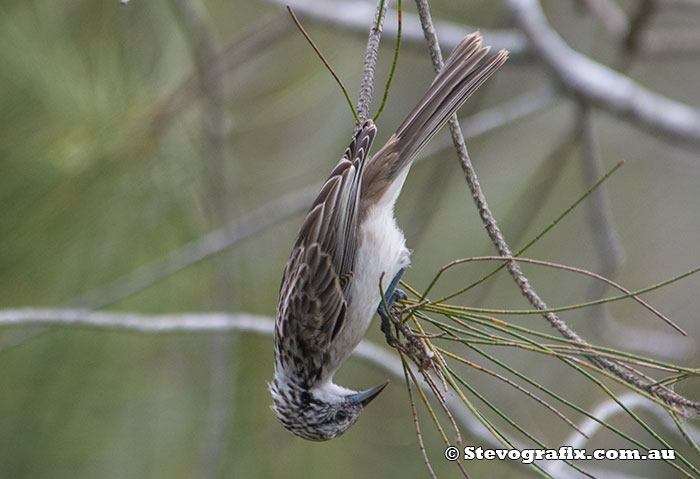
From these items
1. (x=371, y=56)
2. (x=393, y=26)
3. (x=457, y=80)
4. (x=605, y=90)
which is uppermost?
(x=605, y=90)

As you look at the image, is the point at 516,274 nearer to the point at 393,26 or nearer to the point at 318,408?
the point at 318,408

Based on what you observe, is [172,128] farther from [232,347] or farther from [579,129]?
[579,129]

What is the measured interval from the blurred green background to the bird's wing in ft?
1.82

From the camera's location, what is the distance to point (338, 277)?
261cm

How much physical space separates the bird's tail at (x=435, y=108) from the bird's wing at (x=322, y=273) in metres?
0.26

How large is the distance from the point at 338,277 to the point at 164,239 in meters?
1.23

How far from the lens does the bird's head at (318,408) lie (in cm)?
256

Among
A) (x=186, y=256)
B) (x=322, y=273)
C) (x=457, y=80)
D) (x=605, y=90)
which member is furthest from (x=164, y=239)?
(x=605, y=90)

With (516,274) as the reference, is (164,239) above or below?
below

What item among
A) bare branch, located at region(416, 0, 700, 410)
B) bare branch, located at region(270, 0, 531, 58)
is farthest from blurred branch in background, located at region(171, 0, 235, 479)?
bare branch, located at region(416, 0, 700, 410)

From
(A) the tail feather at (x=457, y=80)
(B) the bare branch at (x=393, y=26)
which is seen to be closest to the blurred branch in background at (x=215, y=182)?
(B) the bare branch at (x=393, y=26)

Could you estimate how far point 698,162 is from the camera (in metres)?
6.41

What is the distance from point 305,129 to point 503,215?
170 cm

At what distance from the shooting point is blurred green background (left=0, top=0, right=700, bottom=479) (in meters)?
3.19
